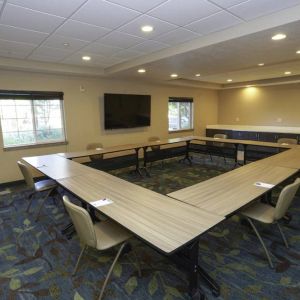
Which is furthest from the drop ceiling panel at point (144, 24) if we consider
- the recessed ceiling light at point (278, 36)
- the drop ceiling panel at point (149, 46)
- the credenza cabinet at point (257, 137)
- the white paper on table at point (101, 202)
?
the credenza cabinet at point (257, 137)

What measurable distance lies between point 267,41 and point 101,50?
2.49 m

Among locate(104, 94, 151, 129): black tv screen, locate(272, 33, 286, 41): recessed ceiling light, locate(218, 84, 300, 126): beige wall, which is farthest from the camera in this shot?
locate(218, 84, 300, 126): beige wall

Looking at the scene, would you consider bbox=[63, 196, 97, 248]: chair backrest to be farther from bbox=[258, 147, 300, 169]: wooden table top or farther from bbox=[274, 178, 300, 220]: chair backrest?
bbox=[258, 147, 300, 169]: wooden table top

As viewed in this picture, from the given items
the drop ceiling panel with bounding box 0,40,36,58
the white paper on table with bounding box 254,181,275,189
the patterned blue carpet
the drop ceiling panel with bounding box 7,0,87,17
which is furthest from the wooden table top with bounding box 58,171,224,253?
the drop ceiling panel with bounding box 0,40,36,58

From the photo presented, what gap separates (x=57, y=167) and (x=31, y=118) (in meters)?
2.26

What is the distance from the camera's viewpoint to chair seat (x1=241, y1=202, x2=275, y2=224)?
87.1 inches

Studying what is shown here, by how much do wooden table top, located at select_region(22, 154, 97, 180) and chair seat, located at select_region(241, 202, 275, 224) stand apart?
78.2 inches

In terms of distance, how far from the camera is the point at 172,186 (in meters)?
4.46

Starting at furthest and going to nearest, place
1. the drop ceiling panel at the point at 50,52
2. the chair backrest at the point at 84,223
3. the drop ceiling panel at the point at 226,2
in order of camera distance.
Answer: the drop ceiling panel at the point at 50,52
the drop ceiling panel at the point at 226,2
the chair backrest at the point at 84,223

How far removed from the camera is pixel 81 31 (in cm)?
288

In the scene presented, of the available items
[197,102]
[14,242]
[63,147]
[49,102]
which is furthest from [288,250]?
[197,102]

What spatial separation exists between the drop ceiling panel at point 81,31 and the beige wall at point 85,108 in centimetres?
218

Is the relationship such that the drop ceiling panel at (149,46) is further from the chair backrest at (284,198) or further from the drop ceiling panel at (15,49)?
the chair backrest at (284,198)

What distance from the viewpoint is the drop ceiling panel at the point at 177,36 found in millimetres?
2968
